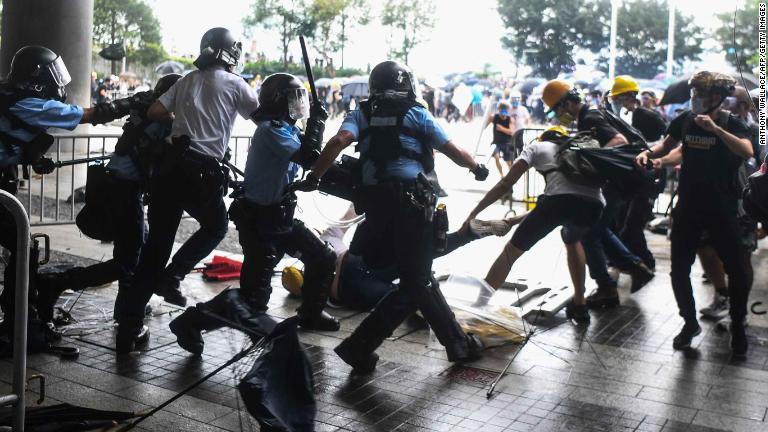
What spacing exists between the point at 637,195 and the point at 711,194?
2.23 m

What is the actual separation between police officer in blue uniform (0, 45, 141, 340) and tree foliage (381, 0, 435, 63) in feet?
61.7

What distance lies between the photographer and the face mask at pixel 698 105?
19.7 feet

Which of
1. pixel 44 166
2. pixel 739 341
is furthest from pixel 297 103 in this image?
pixel 739 341

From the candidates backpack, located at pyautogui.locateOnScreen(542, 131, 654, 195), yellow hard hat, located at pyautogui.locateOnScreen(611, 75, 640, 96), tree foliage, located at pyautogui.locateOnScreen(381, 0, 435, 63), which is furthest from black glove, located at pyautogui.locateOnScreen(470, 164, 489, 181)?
tree foliage, located at pyautogui.locateOnScreen(381, 0, 435, 63)

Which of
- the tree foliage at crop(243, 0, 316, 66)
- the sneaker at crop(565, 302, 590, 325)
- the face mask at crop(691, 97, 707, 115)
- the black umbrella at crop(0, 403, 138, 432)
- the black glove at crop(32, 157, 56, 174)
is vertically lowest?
the sneaker at crop(565, 302, 590, 325)

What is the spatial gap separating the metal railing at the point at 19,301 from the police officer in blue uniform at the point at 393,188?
77.4 inches

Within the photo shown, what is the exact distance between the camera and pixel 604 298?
7508 millimetres

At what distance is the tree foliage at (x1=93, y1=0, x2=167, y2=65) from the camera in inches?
850

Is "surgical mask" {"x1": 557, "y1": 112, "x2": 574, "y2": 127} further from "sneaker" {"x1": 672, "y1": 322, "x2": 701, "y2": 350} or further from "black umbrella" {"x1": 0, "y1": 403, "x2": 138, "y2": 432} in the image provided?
"black umbrella" {"x1": 0, "y1": 403, "x2": 138, "y2": 432}

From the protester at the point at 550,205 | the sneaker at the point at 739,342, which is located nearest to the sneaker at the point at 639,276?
the protester at the point at 550,205

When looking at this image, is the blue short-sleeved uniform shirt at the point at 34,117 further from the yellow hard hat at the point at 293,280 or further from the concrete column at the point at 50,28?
Result: the concrete column at the point at 50,28

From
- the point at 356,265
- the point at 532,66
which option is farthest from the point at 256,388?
the point at 532,66

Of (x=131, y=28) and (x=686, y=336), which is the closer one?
(x=686, y=336)

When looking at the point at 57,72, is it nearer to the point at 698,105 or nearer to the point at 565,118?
the point at 565,118
